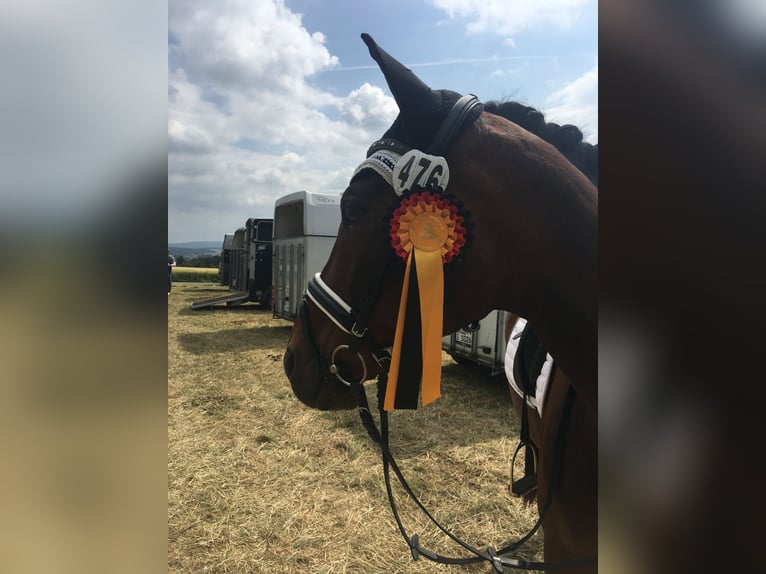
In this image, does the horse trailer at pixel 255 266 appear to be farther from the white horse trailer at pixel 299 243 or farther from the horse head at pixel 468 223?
the horse head at pixel 468 223

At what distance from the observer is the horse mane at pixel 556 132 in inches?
62.3

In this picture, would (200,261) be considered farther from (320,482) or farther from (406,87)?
(406,87)

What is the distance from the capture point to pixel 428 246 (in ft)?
4.34

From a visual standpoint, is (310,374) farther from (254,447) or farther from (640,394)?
(254,447)

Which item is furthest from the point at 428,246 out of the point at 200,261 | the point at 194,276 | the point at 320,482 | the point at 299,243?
the point at 200,261

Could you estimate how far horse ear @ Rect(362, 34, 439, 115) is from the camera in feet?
4.43

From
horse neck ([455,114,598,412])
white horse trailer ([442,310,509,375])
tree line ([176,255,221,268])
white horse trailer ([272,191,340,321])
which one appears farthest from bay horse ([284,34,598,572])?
tree line ([176,255,221,268])

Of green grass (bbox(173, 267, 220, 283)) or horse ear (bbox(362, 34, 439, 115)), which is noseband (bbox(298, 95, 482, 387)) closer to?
horse ear (bbox(362, 34, 439, 115))

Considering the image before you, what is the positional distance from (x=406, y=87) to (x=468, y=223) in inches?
18.3

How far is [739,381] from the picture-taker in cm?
53

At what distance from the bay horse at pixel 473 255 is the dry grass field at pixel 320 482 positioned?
1.81 meters

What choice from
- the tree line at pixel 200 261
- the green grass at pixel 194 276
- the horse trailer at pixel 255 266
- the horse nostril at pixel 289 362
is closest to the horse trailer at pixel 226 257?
the horse trailer at pixel 255 266

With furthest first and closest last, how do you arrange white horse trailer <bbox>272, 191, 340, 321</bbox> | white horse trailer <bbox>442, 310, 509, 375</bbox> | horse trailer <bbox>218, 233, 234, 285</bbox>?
horse trailer <bbox>218, 233, 234, 285</bbox>, white horse trailer <bbox>272, 191, 340, 321</bbox>, white horse trailer <bbox>442, 310, 509, 375</bbox>

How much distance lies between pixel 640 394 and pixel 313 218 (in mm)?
10531
